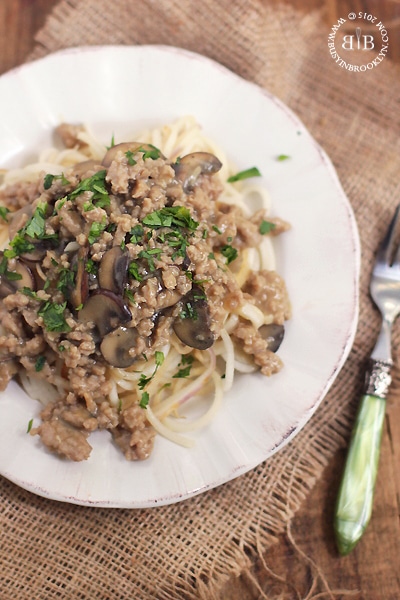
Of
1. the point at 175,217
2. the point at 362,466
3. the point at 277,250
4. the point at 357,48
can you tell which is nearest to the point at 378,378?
the point at 362,466

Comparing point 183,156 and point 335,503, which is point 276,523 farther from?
point 183,156

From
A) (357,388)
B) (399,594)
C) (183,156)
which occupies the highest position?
(183,156)

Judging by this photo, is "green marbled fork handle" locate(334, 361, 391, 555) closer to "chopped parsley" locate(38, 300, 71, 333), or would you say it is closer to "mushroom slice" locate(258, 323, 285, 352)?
"mushroom slice" locate(258, 323, 285, 352)

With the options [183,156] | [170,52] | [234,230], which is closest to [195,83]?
[170,52]

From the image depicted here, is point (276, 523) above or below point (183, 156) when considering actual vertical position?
below

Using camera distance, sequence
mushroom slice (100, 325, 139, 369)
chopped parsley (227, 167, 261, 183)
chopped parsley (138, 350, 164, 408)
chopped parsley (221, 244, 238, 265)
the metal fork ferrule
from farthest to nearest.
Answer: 1. chopped parsley (227, 167, 261, 183)
2. the metal fork ferrule
3. chopped parsley (221, 244, 238, 265)
4. chopped parsley (138, 350, 164, 408)
5. mushroom slice (100, 325, 139, 369)

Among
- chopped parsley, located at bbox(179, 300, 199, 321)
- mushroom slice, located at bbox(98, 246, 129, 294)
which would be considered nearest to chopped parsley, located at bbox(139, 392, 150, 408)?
chopped parsley, located at bbox(179, 300, 199, 321)

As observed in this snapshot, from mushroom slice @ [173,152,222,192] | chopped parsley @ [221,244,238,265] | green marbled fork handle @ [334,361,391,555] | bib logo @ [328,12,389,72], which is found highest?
bib logo @ [328,12,389,72]

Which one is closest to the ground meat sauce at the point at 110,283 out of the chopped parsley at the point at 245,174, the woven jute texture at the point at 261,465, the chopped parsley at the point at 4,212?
the chopped parsley at the point at 4,212
